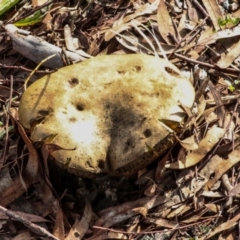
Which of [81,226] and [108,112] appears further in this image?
[81,226]

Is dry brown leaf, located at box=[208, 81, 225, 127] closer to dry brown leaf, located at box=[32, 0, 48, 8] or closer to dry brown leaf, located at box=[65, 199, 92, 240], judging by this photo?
dry brown leaf, located at box=[65, 199, 92, 240]

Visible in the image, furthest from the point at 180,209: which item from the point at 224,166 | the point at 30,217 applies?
the point at 30,217

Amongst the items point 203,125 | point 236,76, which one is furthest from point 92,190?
point 236,76

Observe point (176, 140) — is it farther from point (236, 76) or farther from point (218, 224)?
point (236, 76)

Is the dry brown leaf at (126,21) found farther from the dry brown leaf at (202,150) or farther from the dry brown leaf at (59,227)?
the dry brown leaf at (59,227)

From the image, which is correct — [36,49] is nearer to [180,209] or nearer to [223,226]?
[180,209]

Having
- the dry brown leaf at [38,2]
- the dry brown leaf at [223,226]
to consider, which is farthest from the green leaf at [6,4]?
the dry brown leaf at [223,226]
